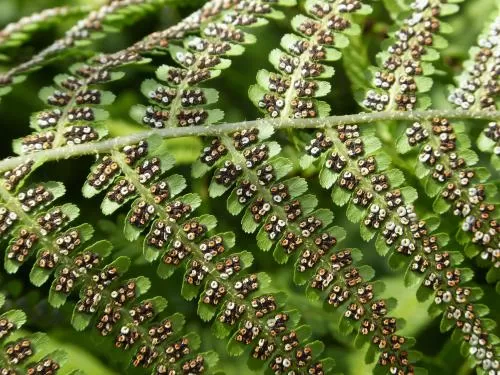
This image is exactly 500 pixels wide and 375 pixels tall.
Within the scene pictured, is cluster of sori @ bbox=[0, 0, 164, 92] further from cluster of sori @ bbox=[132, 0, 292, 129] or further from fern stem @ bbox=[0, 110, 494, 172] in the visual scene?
fern stem @ bbox=[0, 110, 494, 172]

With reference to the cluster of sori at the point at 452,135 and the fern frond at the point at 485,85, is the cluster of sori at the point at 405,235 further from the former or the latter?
the fern frond at the point at 485,85

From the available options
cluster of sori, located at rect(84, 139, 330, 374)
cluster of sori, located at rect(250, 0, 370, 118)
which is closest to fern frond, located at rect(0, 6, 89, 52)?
cluster of sori, located at rect(84, 139, 330, 374)

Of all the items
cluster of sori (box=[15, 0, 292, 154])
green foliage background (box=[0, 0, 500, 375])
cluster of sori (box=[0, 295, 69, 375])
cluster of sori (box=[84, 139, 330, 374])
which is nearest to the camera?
cluster of sori (box=[0, 295, 69, 375])

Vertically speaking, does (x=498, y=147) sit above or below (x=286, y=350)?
above

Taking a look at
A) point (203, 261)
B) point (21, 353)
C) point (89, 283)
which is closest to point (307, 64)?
point (203, 261)

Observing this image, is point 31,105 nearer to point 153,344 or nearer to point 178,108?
point 178,108

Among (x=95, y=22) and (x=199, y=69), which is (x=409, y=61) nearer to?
(x=199, y=69)

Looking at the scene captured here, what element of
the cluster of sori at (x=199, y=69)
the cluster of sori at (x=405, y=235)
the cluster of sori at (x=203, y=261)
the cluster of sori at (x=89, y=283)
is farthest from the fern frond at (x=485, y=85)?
the cluster of sori at (x=89, y=283)

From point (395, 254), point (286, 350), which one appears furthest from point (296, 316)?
point (395, 254)
